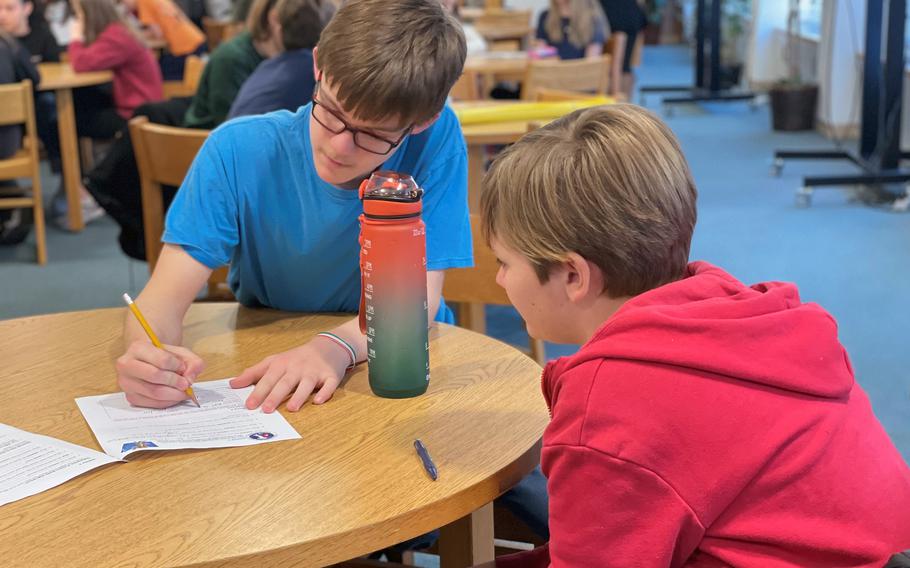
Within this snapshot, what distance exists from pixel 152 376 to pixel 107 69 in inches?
180

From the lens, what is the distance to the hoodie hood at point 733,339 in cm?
89

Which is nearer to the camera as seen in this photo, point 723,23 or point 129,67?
point 129,67

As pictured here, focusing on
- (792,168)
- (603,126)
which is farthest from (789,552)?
(792,168)

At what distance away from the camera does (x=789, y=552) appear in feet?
2.90

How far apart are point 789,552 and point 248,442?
1.80ft

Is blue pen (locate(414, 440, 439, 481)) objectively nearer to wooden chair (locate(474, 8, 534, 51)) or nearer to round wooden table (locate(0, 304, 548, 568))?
round wooden table (locate(0, 304, 548, 568))

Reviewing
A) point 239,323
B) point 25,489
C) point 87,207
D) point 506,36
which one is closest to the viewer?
point 25,489

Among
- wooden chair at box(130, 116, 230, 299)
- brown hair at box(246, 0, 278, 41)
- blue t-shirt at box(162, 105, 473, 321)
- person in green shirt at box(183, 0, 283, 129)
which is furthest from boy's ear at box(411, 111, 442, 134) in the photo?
person in green shirt at box(183, 0, 283, 129)

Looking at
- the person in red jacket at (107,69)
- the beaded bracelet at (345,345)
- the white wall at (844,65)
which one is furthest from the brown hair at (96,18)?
the beaded bracelet at (345,345)

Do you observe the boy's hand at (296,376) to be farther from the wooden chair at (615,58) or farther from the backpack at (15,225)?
the wooden chair at (615,58)

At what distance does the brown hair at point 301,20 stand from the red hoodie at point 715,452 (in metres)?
2.27

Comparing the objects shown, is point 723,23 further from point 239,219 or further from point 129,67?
point 239,219

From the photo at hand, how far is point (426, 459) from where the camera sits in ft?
3.46

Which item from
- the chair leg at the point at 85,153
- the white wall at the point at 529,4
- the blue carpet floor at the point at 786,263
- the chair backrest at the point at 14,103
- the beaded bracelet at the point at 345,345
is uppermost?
the white wall at the point at 529,4
